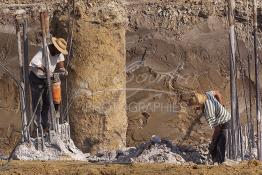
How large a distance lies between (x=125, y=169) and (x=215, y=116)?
5.27ft

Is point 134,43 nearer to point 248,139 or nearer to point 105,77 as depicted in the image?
point 105,77

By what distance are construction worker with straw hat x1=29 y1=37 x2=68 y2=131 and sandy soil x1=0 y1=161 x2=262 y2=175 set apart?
1.56m

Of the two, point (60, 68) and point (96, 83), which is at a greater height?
point (60, 68)

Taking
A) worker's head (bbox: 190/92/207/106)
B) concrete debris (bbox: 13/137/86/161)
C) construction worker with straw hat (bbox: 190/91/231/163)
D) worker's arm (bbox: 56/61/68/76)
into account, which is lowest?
concrete debris (bbox: 13/137/86/161)

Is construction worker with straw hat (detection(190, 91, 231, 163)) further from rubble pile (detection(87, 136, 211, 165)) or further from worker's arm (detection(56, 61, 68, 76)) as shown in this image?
worker's arm (detection(56, 61, 68, 76))

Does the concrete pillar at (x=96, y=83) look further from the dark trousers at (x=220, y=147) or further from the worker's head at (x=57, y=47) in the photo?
the dark trousers at (x=220, y=147)

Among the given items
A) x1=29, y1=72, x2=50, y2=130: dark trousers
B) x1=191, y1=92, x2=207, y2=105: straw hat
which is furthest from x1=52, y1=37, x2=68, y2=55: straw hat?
Answer: x1=191, y1=92, x2=207, y2=105: straw hat

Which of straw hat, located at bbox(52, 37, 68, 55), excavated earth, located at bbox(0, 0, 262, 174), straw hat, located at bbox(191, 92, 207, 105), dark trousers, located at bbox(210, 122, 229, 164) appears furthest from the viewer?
excavated earth, located at bbox(0, 0, 262, 174)

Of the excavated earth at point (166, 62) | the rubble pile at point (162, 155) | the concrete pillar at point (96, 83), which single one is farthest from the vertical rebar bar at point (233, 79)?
the excavated earth at point (166, 62)

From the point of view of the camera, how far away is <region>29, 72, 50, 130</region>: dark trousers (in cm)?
1292

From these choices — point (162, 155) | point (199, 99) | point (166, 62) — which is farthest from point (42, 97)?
point (166, 62)

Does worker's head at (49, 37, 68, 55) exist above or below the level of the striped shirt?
above

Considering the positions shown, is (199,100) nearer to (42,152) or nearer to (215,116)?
(215,116)

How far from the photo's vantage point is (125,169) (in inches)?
425
